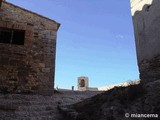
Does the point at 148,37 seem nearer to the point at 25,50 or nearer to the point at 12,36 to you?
the point at 25,50

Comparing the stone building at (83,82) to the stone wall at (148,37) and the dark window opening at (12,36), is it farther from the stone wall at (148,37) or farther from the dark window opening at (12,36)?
the stone wall at (148,37)

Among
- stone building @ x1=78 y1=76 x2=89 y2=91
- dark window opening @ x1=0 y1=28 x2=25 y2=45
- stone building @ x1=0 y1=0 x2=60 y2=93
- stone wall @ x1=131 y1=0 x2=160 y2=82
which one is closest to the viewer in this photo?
stone wall @ x1=131 y1=0 x2=160 y2=82

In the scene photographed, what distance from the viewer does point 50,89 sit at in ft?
28.3

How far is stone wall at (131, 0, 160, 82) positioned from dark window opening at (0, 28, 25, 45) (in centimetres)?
478

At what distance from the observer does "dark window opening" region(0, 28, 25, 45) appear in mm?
9031

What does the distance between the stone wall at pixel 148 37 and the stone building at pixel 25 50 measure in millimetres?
3649

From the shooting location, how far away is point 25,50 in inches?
349

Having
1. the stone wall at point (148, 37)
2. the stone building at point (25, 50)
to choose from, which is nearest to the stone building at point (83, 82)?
the stone building at point (25, 50)

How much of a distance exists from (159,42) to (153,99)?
117 inches

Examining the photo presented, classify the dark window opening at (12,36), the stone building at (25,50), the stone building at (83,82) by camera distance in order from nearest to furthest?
the stone building at (25,50), the dark window opening at (12,36), the stone building at (83,82)

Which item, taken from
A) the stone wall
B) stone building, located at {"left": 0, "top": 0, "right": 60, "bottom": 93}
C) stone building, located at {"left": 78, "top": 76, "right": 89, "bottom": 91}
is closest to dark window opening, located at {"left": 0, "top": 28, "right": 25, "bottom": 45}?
stone building, located at {"left": 0, "top": 0, "right": 60, "bottom": 93}

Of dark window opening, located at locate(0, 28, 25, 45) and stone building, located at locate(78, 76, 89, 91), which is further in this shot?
stone building, located at locate(78, 76, 89, 91)

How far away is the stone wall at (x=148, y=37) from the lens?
6.77 metres

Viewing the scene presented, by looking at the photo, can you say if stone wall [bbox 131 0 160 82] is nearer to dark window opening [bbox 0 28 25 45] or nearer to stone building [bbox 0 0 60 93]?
stone building [bbox 0 0 60 93]
